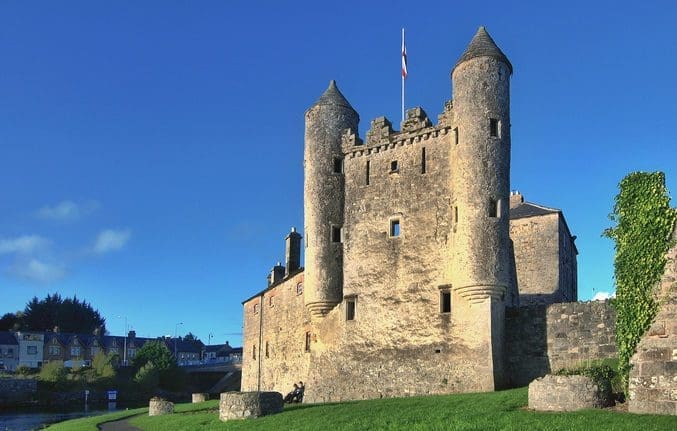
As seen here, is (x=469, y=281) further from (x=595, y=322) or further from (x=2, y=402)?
(x=2, y=402)

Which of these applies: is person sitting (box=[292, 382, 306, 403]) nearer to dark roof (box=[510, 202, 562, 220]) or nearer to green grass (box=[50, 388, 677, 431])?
green grass (box=[50, 388, 677, 431])

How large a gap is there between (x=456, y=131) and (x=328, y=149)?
7089 mm

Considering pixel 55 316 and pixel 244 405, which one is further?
pixel 55 316

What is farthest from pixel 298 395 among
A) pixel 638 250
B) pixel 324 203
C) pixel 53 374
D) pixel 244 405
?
pixel 53 374

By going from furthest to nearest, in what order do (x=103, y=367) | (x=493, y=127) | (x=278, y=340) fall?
(x=103, y=367)
(x=278, y=340)
(x=493, y=127)

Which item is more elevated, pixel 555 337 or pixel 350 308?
pixel 350 308

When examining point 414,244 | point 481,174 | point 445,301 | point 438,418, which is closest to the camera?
point 438,418

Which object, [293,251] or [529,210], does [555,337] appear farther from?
[293,251]

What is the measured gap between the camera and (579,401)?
63.7ft

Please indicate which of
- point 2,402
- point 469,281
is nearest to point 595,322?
point 469,281

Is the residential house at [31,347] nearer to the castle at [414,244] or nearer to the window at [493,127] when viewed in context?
the castle at [414,244]

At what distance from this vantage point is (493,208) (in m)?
30.7

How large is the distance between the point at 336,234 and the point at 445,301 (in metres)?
6.88

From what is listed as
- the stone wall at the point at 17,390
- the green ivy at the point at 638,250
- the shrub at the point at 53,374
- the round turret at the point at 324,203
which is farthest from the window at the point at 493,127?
the shrub at the point at 53,374
